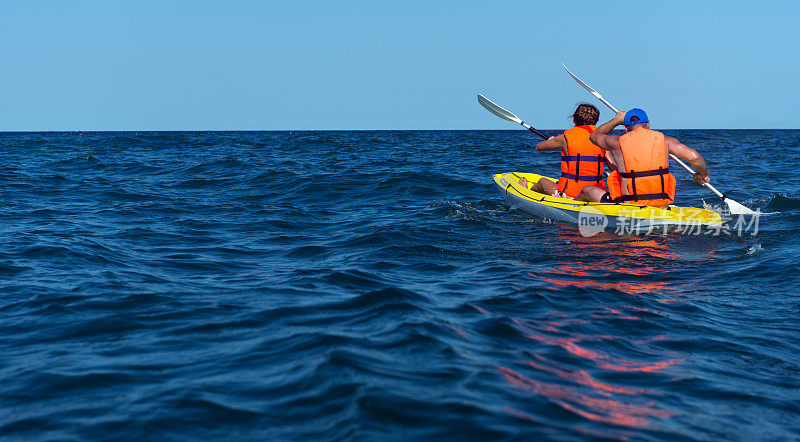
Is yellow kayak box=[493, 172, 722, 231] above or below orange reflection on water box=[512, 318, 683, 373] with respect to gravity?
above

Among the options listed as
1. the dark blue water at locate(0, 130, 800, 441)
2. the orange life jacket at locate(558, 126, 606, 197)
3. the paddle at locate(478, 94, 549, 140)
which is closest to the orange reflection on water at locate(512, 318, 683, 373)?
the dark blue water at locate(0, 130, 800, 441)

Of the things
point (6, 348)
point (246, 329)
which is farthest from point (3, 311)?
point (246, 329)

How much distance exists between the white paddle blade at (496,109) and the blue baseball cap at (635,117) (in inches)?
167

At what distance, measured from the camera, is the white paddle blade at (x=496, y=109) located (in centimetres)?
1298

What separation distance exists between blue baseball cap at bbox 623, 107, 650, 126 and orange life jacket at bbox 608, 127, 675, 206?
0.35 feet

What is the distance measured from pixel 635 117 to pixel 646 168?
706 millimetres

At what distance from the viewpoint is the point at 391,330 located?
477 centimetres

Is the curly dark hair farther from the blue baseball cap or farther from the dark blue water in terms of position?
the dark blue water

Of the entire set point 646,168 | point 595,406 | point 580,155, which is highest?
→ point 580,155

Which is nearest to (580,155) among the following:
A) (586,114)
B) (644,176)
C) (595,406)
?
(586,114)

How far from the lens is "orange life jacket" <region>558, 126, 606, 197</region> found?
32.1ft

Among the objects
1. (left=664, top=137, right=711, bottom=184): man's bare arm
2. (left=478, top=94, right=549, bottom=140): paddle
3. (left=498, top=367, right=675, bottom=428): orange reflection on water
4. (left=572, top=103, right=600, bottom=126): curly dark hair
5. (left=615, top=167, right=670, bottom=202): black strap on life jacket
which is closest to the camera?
(left=498, top=367, right=675, bottom=428): orange reflection on water

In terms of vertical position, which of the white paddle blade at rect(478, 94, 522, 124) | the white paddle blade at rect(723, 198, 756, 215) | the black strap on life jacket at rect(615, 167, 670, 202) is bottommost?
the white paddle blade at rect(723, 198, 756, 215)

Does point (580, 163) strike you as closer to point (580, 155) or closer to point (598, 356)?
point (580, 155)
